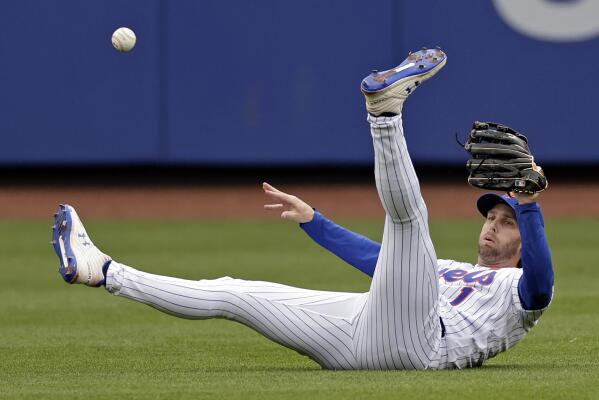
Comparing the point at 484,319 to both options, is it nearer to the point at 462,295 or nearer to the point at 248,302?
the point at 462,295

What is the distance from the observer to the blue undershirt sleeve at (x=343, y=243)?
17.5 ft

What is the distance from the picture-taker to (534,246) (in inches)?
183

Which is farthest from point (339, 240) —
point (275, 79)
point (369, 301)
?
point (275, 79)

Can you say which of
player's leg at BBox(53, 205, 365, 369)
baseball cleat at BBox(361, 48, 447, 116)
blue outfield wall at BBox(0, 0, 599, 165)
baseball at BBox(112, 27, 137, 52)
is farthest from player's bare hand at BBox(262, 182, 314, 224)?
blue outfield wall at BBox(0, 0, 599, 165)

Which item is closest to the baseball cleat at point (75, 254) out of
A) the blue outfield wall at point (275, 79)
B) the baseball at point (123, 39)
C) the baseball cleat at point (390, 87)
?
the baseball cleat at point (390, 87)

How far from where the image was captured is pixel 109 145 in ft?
46.5

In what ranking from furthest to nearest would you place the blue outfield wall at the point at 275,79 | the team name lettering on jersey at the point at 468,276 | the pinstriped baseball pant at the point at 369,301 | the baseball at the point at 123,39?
the blue outfield wall at the point at 275,79 → the baseball at the point at 123,39 → the team name lettering on jersey at the point at 468,276 → the pinstriped baseball pant at the point at 369,301

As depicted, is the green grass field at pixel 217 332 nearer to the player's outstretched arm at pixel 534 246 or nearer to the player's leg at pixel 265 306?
the player's leg at pixel 265 306

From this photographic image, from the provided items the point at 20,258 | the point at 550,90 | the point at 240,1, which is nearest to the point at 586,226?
the point at 550,90

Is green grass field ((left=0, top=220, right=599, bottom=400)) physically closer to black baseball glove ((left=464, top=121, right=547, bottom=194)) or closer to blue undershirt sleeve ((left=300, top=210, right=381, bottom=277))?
blue undershirt sleeve ((left=300, top=210, right=381, bottom=277))

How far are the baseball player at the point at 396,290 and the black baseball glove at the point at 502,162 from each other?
66 millimetres

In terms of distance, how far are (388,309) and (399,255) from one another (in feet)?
0.74

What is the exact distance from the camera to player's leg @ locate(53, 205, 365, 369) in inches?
192

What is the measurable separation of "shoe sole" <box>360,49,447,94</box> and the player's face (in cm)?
74
